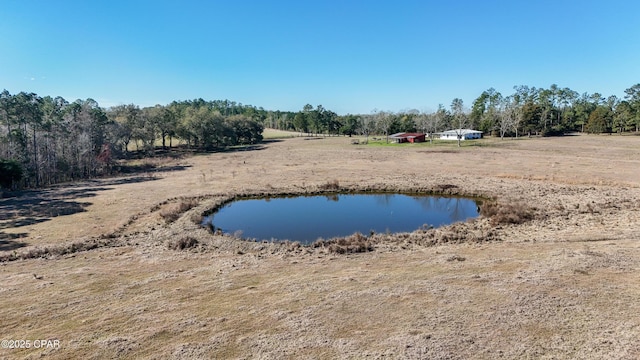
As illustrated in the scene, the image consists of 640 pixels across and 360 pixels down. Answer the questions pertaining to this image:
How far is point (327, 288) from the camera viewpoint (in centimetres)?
1099

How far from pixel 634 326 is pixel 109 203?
28947 millimetres

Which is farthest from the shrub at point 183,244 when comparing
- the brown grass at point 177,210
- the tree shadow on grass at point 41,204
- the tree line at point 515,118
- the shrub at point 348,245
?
the tree line at point 515,118

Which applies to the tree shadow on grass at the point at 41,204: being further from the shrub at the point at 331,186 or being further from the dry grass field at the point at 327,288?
the shrub at the point at 331,186

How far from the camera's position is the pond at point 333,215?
20.0 metres

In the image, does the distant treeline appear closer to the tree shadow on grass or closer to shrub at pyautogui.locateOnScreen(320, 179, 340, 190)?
the tree shadow on grass

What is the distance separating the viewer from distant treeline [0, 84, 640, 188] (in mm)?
37281

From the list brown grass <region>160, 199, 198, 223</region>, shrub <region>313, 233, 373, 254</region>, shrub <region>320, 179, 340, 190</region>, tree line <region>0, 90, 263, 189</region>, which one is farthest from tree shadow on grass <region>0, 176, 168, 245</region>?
shrub <region>320, 179, 340, 190</region>

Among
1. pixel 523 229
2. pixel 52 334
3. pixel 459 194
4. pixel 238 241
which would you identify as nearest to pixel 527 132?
pixel 459 194

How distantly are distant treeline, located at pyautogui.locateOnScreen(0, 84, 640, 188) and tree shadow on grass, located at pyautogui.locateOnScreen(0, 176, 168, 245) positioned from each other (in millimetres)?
4620

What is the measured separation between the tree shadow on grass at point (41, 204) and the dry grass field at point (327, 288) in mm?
286

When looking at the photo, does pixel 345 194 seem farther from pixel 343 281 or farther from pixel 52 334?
pixel 52 334

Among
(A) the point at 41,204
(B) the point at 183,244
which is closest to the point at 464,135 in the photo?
(B) the point at 183,244

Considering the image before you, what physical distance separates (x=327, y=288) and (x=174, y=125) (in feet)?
234

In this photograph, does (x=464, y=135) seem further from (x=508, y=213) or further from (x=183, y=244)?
(x=183, y=244)
